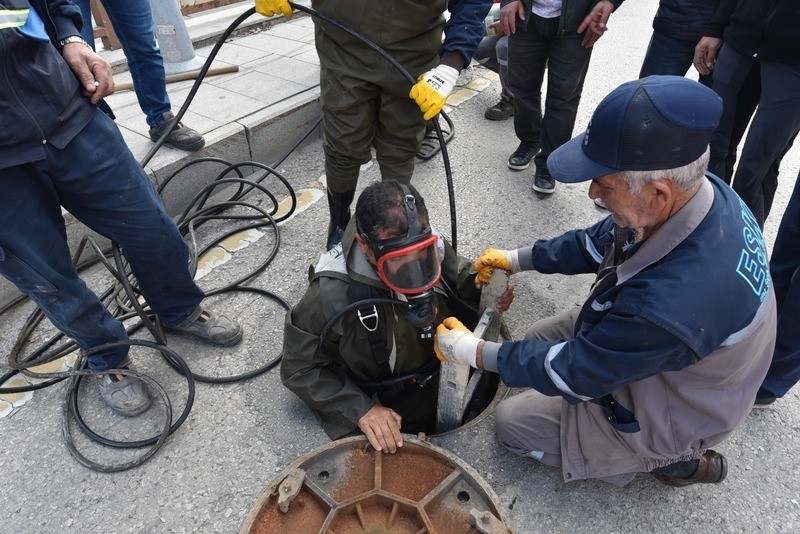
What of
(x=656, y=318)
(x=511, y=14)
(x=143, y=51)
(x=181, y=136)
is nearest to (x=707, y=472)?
(x=656, y=318)

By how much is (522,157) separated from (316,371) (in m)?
2.68

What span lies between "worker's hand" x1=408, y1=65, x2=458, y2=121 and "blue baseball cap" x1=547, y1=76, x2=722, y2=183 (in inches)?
40.4

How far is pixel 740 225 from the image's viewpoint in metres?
1.57

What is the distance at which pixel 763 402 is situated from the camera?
2.34 metres

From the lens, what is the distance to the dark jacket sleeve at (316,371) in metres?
2.07

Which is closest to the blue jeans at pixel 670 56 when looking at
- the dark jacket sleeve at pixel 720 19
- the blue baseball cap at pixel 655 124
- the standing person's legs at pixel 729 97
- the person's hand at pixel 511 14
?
the dark jacket sleeve at pixel 720 19

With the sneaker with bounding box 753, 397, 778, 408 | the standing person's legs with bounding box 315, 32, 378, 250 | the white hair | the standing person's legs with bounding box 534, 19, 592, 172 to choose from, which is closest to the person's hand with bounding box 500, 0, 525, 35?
the standing person's legs with bounding box 534, 19, 592, 172

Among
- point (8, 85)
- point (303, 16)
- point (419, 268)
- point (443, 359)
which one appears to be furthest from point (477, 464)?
point (303, 16)

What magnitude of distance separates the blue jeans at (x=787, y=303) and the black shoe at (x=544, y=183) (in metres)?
1.63

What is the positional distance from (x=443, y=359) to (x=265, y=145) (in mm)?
2632

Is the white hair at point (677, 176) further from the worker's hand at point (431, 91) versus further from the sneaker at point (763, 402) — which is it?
the sneaker at point (763, 402)

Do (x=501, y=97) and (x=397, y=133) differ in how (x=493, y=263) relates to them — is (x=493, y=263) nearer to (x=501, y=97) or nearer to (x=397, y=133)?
(x=397, y=133)

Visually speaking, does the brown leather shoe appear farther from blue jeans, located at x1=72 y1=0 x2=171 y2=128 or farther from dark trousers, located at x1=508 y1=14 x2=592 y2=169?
blue jeans, located at x1=72 y1=0 x2=171 y2=128

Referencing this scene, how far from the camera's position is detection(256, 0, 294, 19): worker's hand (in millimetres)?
2400
